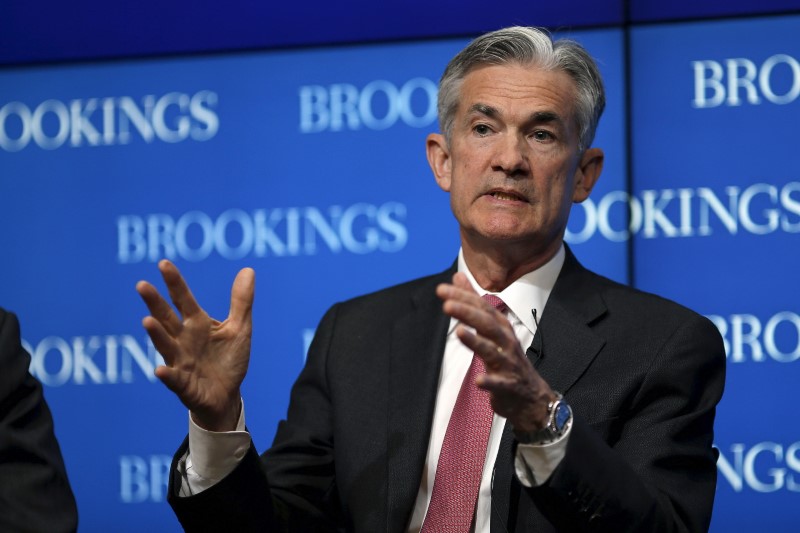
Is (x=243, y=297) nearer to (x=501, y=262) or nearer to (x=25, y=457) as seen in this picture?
(x=25, y=457)

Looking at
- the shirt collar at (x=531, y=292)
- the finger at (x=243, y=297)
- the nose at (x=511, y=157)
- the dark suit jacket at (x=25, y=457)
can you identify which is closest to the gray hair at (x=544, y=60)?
the nose at (x=511, y=157)

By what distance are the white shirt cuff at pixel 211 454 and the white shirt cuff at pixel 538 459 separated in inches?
19.4

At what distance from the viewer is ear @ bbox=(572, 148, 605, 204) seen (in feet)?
8.03

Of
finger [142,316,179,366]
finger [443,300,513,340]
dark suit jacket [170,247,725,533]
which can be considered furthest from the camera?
dark suit jacket [170,247,725,533]

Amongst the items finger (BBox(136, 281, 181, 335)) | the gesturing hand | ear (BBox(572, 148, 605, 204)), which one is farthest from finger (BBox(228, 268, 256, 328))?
ear (BBox(572, 148, 605, 204))

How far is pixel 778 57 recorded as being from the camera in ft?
9.66

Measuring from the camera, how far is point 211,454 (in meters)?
1.99

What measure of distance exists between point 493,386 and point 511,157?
69 cm

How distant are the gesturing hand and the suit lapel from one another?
0.36 m

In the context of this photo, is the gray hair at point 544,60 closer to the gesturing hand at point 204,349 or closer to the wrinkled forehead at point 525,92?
the wrinkled forehead at point 525,92

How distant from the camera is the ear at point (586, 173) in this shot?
245 centimetres

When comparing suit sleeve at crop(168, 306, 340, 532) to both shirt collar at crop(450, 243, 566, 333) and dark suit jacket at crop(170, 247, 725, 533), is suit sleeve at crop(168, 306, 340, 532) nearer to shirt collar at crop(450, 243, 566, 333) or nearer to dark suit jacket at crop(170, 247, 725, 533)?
dark suit jacket at crop(170, 247, 725, 533)

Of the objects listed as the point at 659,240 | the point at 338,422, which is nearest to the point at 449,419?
the point at 338,422

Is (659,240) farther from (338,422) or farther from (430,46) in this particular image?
(338,422)
